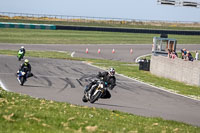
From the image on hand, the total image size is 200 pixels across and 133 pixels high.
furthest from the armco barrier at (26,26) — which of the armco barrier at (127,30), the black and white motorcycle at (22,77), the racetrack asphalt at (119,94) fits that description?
the black and white motorcycle at (22,77)

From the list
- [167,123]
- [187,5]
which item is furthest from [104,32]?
[167,123]

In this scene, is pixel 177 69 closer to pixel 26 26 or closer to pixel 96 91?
pixel 96 91

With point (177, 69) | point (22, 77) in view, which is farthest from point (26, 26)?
point (22, 77)

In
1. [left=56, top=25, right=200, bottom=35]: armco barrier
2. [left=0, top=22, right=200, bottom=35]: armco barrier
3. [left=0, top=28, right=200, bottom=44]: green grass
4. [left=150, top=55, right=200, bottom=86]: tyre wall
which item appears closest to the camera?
[left=150, top=55, right=200, bottom=86]: tyre wall

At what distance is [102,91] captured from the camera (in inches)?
734

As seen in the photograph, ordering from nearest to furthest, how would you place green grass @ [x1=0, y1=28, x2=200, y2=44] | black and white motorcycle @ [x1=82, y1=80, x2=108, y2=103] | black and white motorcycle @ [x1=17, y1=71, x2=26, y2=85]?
black and white motorcycle @ [x1=82, y1=80, x2=108, y2=103] < black and white motorcycle @ [x1=17, y1=71, x2=26, y2=85] < green grass @ [x1=0, y1=28, x2=200, y2=44]

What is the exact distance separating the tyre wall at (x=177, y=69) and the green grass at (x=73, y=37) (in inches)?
1283

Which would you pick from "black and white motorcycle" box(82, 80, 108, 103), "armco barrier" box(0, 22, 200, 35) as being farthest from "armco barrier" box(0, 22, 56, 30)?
"black and white motorcycle" box(82, 80, 108, 103)

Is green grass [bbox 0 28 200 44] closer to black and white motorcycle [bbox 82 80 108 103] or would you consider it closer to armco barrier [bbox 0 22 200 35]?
armco barrier [bbox 0 22 200 35]

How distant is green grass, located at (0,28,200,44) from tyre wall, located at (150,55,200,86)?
107ft

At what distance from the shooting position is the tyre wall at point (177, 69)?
30.5 meters

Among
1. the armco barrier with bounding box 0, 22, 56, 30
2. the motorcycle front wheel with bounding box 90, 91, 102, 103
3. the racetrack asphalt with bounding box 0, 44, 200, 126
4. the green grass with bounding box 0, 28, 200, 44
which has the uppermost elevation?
the armco barrier with bounding box 0, 22, 56, 30

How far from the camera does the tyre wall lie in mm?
30469

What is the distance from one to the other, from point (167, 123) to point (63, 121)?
445 cm
